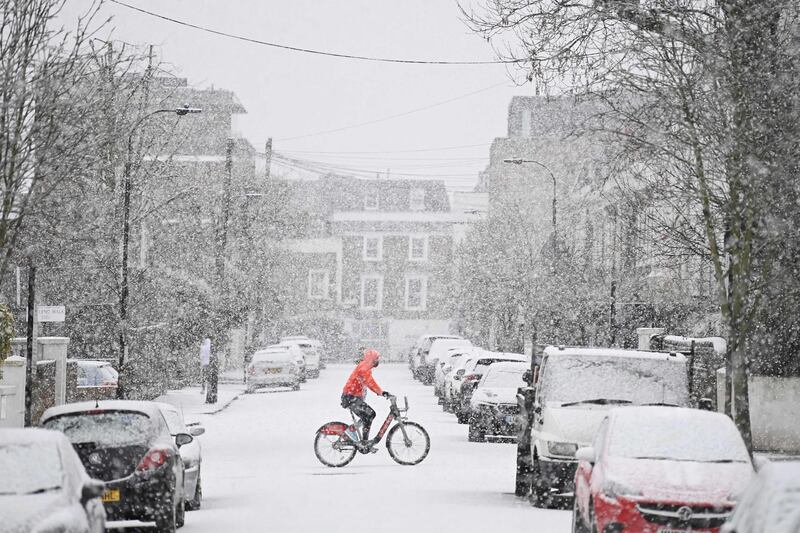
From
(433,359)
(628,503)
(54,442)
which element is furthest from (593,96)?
(433,359)

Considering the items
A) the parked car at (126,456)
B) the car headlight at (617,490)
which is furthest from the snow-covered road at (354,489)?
the car headlight at (617,490)

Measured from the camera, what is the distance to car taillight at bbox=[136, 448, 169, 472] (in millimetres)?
13281

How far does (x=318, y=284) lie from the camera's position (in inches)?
3939

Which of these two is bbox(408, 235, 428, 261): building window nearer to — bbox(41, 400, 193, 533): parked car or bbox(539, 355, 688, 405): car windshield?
bbox(539, 355, 688, 405): car windshield

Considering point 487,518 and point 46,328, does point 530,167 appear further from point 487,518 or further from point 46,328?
point 487,518

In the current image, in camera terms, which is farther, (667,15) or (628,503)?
(667,15)

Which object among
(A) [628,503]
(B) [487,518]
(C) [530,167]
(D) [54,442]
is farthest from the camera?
(C) [530,167]

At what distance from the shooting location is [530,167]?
9212 centimetres

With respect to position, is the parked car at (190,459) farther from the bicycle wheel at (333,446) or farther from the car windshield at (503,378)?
the car windshield at (503,378)

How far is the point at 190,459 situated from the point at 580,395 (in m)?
4.90

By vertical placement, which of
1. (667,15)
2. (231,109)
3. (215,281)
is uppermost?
(231,109)

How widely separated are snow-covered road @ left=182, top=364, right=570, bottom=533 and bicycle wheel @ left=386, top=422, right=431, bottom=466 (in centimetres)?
25

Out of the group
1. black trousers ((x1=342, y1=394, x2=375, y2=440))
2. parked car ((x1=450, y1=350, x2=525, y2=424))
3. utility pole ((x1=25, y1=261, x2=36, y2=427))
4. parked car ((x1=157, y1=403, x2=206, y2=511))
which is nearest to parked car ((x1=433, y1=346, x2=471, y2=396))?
parked car ((x1=450, y1=350, x2=525, y2=424))

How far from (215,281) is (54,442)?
116 feet
